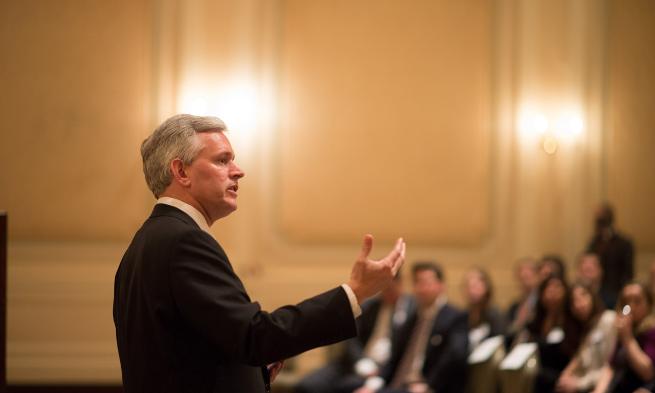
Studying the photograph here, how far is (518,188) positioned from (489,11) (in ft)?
5.11

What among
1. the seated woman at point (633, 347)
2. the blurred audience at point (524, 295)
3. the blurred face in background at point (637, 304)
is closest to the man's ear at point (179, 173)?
the seated woman at point (633, 347)

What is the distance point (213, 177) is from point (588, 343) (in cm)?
371

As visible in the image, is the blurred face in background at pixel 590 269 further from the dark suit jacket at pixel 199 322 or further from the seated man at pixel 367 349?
the dark suit jacket at pixel 199 322

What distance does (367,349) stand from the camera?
19.2 feet

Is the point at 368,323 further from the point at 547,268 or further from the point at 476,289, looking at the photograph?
the point at 547,268

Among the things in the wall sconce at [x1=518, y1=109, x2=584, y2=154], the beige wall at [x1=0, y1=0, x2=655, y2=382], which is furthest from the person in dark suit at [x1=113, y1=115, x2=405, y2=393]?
the wall sconce at [x1=518, y1=109, x2=584, y2=154]

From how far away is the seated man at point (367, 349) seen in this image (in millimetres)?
5625

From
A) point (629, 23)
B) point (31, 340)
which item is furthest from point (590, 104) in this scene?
point (31, 340)

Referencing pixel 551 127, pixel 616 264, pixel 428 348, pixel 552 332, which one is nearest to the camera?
pixel 552 332

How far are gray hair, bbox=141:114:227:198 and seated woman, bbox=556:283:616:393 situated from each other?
358 cm

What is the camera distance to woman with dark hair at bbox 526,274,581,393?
17.1 feet

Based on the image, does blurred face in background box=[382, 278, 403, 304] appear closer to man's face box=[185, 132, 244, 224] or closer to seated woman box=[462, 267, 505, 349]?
seated woman box=[462, 267, 505, 349]

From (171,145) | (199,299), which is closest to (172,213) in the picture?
(171,145)

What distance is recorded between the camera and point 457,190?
752 centimetres
